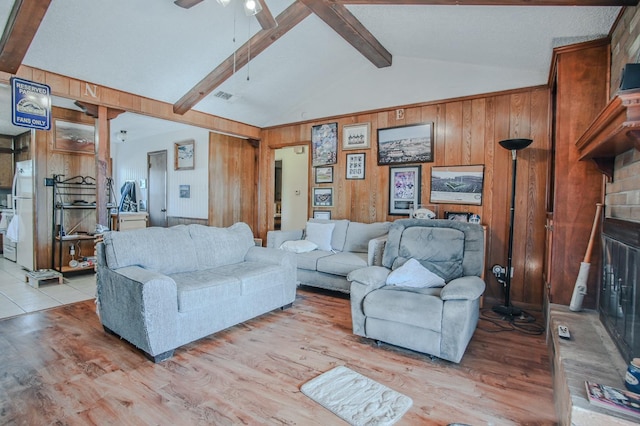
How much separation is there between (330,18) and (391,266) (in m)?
2.55

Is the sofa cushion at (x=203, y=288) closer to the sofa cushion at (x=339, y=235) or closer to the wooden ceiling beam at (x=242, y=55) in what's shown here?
the sofa cushion at (x=339, y=235)

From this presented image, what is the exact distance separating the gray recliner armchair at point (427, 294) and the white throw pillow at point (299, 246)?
1.40m

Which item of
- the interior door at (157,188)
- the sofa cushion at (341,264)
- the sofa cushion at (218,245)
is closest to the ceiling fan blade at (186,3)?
the sofa cushion at (218,245)

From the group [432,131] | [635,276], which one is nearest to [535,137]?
[432,131]

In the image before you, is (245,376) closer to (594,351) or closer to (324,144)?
(594,351)

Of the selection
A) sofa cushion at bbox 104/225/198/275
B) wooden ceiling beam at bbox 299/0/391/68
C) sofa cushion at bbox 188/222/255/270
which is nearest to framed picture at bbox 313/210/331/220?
sofa cushion at bbox 188/222/255/270

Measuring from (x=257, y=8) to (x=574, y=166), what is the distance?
286cm

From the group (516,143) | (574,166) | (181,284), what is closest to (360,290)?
(181,284)

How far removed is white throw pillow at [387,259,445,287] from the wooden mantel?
4.57 ft

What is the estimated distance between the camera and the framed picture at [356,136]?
4789 millimetres

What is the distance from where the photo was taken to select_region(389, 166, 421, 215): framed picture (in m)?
4.36

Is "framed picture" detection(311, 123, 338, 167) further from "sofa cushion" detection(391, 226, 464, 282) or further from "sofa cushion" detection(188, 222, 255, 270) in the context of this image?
"sofa cushion" detection(391, 226, 464, 282)

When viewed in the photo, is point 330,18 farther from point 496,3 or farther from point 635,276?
point 635,276

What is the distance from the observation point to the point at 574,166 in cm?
255
